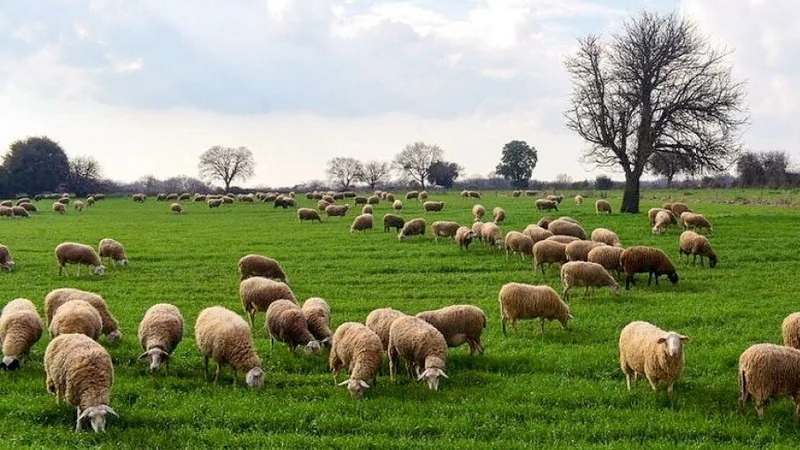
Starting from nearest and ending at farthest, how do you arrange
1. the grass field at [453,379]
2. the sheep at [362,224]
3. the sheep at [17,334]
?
the grass field at [453,379] → the sheep at [17,334] → the sheep at [362,224]

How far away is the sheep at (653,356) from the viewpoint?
9.48 meters

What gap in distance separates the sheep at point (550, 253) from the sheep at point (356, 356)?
11.4 metres

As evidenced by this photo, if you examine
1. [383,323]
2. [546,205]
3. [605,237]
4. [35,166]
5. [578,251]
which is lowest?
[383,323]

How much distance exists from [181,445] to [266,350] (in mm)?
4278

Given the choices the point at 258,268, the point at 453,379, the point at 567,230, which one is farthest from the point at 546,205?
the point at 453,379

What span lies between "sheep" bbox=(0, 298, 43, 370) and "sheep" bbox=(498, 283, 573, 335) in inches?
346

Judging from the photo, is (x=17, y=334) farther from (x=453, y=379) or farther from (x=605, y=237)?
(x=605, y=237)

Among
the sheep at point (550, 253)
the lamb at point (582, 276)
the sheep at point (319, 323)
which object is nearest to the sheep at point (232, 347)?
the sheep at point (319, 323)

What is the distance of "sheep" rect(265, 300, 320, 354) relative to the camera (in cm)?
1192

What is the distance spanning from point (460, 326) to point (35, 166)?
10982 centimetres

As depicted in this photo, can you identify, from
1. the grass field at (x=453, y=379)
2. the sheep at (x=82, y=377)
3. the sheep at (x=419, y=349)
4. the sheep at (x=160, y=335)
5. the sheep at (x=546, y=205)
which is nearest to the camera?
the grass field at (x=453, y=379)

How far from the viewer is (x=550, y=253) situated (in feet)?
68.8

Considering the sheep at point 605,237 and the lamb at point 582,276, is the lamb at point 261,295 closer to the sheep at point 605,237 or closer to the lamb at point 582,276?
the lamb at point 582,276

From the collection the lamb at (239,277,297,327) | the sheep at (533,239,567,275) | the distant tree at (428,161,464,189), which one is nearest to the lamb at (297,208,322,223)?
the sheep at (533,239,567,275)
